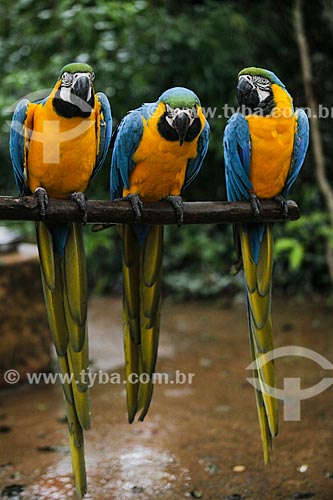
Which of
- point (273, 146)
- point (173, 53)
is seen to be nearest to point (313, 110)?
point (173, 53)

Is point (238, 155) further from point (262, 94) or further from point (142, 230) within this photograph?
point (142, 230)

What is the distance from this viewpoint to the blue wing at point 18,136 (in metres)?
1.78

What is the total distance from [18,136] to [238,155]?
2.25 ft

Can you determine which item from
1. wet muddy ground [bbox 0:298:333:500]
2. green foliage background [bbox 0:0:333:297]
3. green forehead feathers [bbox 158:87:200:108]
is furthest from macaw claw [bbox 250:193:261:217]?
green foliage background [bbox 0:0:333:297]

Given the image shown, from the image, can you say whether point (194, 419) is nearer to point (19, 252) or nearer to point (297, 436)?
point (297, 436)

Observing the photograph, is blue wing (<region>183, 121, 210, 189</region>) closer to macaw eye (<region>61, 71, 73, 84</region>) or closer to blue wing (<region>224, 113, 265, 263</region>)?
blue wing (<region>224, 113, 265, 263</region>)

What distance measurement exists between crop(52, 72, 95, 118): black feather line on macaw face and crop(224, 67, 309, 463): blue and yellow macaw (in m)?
0.47

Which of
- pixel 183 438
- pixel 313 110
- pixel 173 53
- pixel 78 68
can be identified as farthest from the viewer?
pixel 173 53

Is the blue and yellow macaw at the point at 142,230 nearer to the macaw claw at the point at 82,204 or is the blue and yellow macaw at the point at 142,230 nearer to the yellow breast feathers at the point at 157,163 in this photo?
the yellow breast feathers at the point at 157,163

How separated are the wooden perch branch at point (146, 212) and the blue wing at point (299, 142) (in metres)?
0.11

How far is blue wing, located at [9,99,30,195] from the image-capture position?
178 centimetres

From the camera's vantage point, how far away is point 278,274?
5.99 meters

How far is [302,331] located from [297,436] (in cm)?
189

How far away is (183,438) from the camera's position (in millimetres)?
3006
